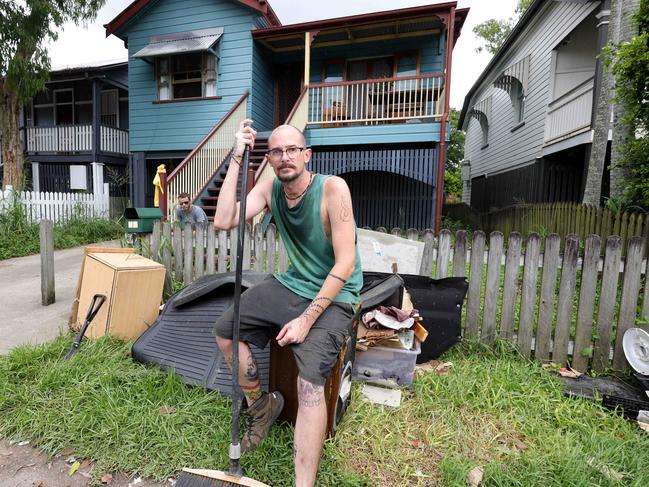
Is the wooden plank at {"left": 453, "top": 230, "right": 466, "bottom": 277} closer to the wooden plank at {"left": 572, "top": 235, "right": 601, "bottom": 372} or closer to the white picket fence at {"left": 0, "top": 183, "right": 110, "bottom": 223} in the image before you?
the wooden plank at {"left": 572, "top": 235, "right": 601, "bottom": 372}

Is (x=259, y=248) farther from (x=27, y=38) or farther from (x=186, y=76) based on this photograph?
(x=27, y=38)

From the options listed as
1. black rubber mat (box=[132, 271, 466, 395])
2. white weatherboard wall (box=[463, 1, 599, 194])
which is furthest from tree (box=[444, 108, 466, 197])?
black rubber mat (box=[132, 271, 466, 395])

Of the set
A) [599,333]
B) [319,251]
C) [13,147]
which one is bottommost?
[599,333]

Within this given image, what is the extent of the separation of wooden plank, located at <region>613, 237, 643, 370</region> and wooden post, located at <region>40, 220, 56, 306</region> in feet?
18.8

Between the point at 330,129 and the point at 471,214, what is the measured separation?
22.9 feet

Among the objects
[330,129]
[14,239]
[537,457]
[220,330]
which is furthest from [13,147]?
[537,457]

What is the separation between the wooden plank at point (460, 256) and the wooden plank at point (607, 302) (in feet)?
3.55

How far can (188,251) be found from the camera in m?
4.85

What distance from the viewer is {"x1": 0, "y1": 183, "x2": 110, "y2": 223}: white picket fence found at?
936cm

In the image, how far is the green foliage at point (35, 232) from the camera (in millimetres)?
8234

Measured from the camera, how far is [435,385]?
2852 millimetres

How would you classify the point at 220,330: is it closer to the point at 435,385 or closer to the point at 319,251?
the point at 319,251

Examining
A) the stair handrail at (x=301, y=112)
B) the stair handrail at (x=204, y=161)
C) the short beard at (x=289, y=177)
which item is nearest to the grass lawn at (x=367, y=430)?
the short beard at (x=289, y=177)

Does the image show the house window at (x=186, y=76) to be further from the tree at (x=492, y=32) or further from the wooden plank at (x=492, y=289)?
the tree at (x=492, y=32)
